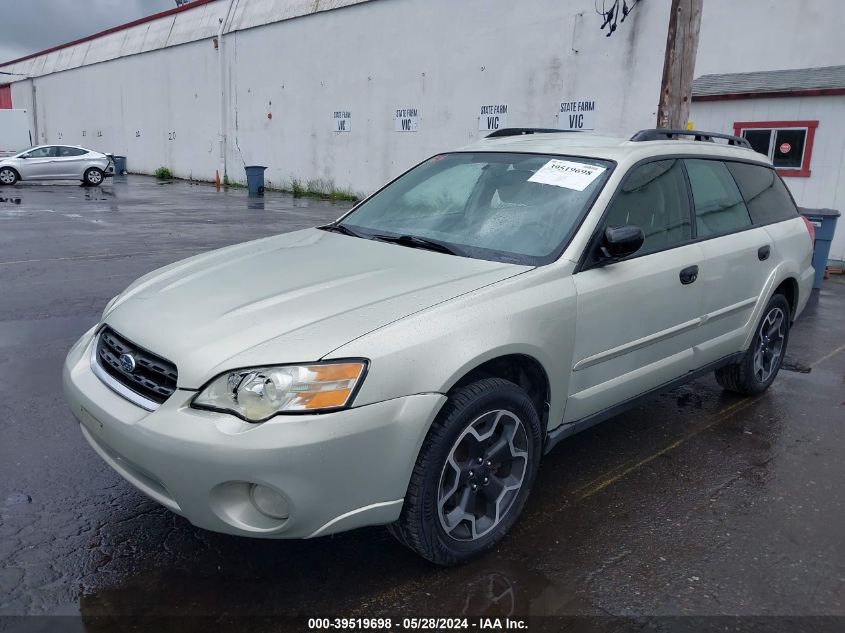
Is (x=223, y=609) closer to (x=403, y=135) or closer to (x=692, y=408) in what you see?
(x=692, y=408)

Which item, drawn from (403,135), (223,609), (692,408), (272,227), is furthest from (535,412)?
(403,135)

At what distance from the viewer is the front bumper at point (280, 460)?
7.83ft

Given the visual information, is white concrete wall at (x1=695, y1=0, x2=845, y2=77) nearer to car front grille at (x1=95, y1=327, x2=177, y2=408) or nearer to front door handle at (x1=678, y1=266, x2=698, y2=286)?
front door handle at (x1=678, y1=266, x2=698, y2=286)

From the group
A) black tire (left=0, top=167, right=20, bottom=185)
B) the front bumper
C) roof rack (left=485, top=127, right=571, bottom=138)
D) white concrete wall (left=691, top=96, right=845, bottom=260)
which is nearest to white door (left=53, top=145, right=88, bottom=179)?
black tire (left=0, top=167, right=20, bottom=185)

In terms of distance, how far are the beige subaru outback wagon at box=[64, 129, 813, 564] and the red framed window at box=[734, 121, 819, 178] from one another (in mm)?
6673

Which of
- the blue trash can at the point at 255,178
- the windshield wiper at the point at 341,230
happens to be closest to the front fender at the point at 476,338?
the windshield wiper at the point at 341,230

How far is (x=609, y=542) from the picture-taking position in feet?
10.5

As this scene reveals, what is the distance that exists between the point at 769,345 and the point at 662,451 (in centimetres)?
149

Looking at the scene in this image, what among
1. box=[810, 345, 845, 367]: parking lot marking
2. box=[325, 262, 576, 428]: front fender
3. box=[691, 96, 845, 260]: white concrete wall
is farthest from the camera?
box=[691, 96, 845, 260]: white concrete wall

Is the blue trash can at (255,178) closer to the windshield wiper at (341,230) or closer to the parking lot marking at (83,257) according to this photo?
the parking lot marking at (83,257)

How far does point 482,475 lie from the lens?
2.96 metres

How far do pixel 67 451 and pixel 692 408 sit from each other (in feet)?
12.8

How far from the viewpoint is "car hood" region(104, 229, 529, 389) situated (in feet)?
8.38

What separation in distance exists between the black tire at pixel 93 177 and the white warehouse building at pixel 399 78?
171 inches
